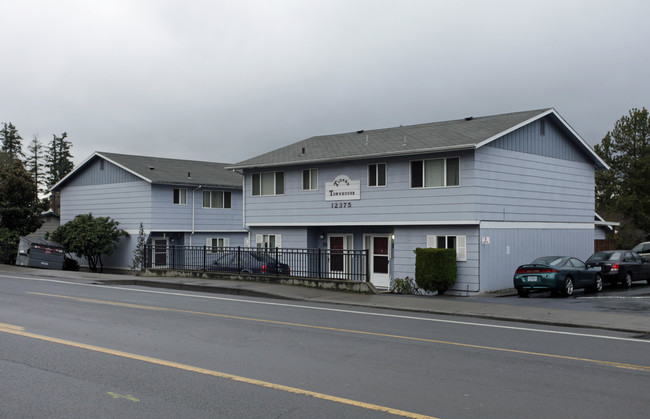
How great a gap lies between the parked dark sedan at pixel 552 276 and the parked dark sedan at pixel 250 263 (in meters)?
8.34

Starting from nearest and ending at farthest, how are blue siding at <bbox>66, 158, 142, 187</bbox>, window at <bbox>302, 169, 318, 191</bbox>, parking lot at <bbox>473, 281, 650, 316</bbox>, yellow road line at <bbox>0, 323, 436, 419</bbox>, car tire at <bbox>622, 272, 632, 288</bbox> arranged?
yellow road line at <bbox>0, 323, 436, 419</bbox>
parking lot at <bbox>473, 281, 650, 316</bbox>
car tire at <bbox>622, 272, 632, 288</bbox>
window at <bbox>302, 169, 318, 191</bbox>
blue siding at <bbox>66, 158, 142, 187</bbox>

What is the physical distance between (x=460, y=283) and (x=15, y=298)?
1428 cm

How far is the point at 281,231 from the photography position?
28.6m

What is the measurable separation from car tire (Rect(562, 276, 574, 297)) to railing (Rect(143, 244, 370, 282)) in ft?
21.2

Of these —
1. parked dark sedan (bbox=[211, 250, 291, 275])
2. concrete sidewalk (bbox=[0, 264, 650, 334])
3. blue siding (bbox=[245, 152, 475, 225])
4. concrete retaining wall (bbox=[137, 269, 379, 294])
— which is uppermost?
blue siding (bbox=[245, 152, 475, 225])

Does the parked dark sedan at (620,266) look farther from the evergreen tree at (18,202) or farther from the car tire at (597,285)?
the evergreen tree at (18,202)

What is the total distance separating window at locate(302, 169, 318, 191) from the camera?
2716 centimetres

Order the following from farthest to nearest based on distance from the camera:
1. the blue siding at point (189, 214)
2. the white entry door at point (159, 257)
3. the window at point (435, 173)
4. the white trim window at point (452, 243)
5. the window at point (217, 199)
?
the window at point (217, 199), the blue siding at point (189, 214), the white entry door at point (159, 257), the window at point (435, 173), the white trim window at point (452, 243)

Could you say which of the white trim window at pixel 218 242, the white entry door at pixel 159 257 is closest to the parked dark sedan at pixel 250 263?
the white entry door at pixel 159 257

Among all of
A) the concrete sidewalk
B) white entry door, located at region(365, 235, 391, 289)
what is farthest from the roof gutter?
the concrete sidewalk

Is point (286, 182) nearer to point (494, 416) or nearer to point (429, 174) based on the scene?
point (429, 174)

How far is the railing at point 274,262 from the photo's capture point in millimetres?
22234

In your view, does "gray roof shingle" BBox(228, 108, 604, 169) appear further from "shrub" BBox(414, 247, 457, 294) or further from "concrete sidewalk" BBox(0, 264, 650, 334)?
"concrete sidewalk" BBox(0, 264, 650, 334)

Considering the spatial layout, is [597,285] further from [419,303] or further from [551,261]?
[419,303]
